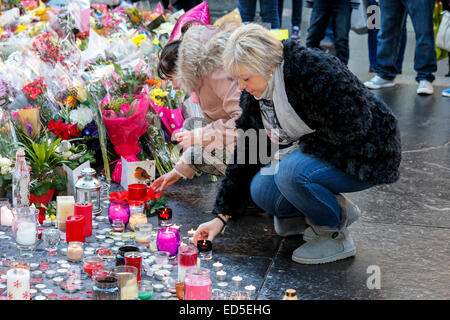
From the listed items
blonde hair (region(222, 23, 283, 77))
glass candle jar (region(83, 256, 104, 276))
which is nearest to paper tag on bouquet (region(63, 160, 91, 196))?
glass candle jar (region(83, 256, 104, 276))

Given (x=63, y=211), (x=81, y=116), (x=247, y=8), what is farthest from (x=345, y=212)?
(x=247, y=8)

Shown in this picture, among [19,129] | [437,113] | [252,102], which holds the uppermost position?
[252,102]

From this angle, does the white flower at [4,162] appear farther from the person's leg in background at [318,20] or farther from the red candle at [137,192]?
the person's leg in background at [318,20]

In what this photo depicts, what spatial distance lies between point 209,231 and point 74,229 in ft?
1.83

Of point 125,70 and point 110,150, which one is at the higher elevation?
point 125,70

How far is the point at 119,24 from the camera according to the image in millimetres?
5844

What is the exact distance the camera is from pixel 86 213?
2.90 metres

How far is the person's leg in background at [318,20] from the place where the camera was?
19.5 ft

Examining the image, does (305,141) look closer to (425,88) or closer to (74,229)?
(74,229)

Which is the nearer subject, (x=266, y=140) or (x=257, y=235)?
(x=266, y=140)

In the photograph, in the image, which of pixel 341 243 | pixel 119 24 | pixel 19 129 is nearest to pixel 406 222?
pixel 341 243
